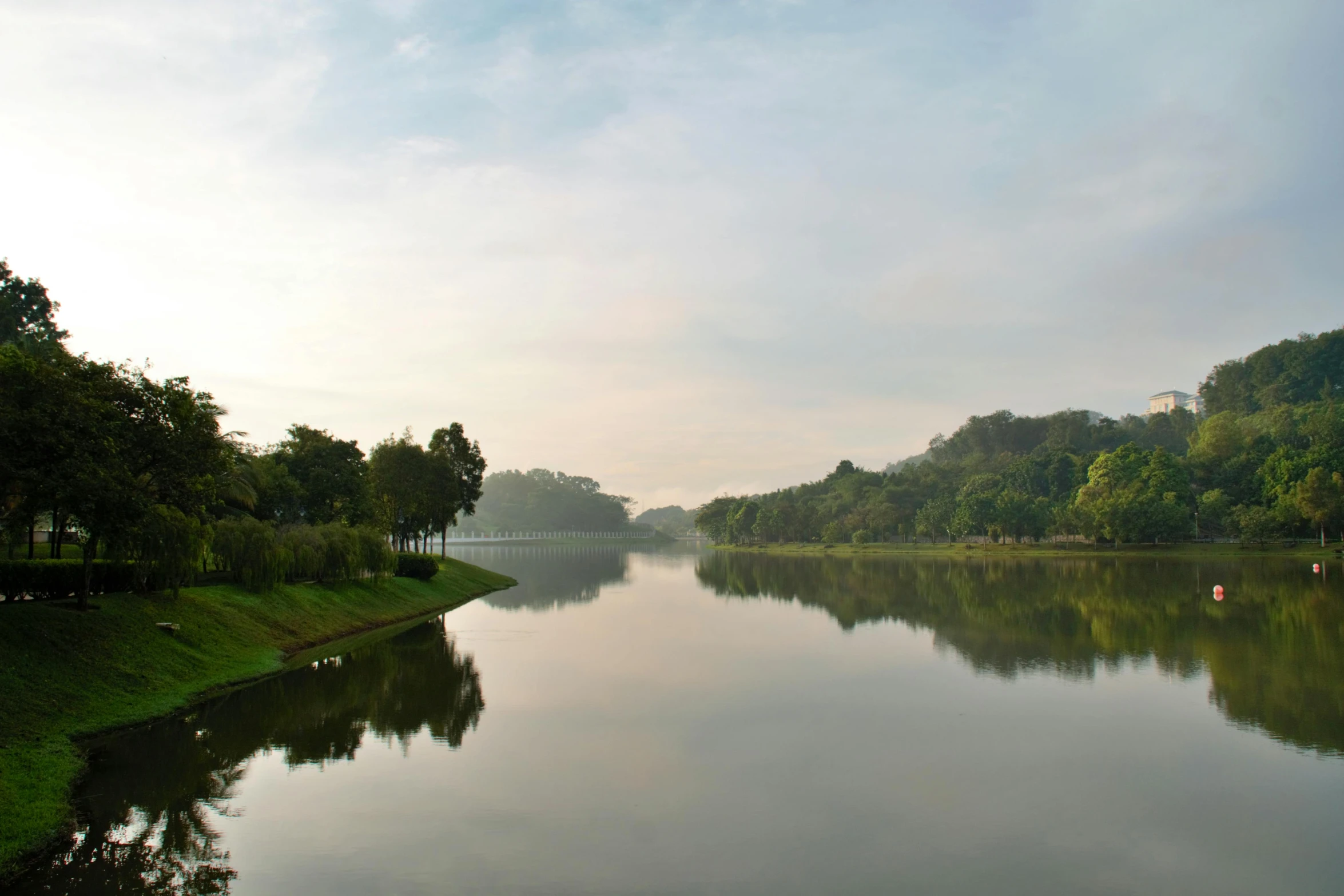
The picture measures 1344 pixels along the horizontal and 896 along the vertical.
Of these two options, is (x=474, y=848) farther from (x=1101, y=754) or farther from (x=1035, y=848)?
(x=1101, y=754)

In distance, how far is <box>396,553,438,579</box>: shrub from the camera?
4223 cm

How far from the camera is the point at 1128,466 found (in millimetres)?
86562

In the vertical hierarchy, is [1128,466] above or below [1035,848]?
above

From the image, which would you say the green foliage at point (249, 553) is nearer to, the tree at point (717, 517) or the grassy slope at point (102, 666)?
the grassy slope at point (102, 666)

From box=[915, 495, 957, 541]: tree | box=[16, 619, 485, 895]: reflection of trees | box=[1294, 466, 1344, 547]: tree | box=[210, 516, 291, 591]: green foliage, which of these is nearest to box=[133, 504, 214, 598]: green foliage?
box=[16, 619, 485, 895]: reflection of trees

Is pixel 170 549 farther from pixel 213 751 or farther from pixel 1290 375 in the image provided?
pixel 1290 375

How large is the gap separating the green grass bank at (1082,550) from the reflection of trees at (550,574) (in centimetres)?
3062

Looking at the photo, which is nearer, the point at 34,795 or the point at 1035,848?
the point at 1035,848

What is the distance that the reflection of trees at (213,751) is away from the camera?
918 cm

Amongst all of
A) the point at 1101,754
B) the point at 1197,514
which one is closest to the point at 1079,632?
the point at 1101,754

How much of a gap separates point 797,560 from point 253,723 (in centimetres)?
7771

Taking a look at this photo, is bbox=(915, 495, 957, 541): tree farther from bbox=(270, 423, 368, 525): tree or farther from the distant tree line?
the distant tree line

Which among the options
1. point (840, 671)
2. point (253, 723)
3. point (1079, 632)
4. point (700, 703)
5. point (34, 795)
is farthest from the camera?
point (1079, 632)

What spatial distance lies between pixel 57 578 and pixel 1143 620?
108 ft
